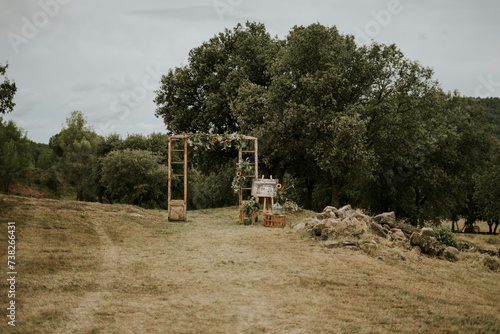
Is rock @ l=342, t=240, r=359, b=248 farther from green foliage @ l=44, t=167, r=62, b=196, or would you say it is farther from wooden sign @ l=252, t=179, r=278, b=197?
green foliage @ l=44, t=167, r=62, b=196

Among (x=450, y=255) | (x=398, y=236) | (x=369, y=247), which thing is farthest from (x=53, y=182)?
(x=450, y=255)

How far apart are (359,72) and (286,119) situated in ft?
16.3

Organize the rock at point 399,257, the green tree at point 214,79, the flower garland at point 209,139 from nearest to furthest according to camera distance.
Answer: the rock at point 399,257, the flower garland at point 209,139, the green tree at point 214,79

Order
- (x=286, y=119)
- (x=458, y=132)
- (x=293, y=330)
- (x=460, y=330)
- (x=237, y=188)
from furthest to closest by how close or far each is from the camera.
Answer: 1. (x=458, y=132)
2. (x=286, y=119)
3. (x=237, y=188)
4. (x=460, y=330)
5. (x=293, y=330)

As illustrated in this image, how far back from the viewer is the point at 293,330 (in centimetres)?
519

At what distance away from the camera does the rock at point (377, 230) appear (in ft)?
39.0

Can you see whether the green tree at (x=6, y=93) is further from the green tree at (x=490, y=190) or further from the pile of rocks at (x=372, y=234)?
the green tree at (x=490, y=190)

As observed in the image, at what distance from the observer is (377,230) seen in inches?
471

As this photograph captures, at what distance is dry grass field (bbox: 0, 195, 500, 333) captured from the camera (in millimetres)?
5383

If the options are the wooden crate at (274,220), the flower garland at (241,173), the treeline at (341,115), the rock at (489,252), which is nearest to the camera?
the rock at (489,252)

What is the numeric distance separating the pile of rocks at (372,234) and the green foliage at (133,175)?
20551 millimetres

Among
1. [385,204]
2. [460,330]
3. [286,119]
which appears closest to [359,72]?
[286,119]

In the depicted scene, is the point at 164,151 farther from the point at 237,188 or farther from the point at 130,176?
the point at 237,188

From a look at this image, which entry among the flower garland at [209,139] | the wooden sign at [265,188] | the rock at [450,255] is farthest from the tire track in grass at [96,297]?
the rock at [450,255]
